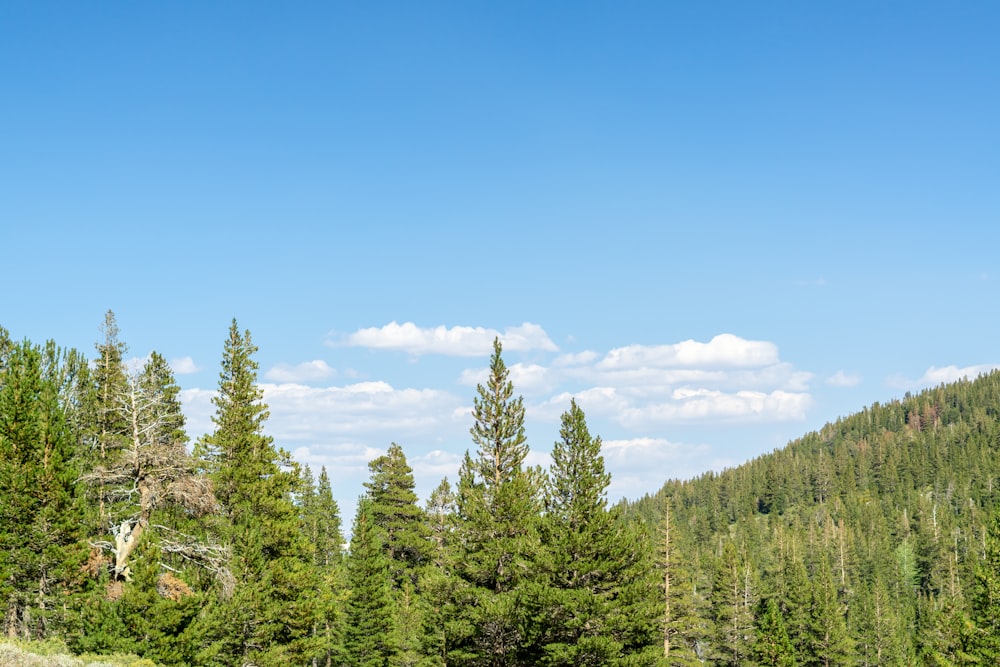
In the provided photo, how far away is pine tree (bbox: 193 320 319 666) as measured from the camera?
3841 cm

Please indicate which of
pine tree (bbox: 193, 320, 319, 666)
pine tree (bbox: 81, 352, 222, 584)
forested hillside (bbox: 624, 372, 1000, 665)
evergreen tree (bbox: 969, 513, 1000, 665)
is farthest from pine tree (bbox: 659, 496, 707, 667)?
pine tree (bbox: 81, 352, 222, 584)

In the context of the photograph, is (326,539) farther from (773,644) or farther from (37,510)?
(37,510)

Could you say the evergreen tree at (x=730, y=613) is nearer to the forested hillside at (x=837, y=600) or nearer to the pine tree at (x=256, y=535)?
the forested hillside at (x=837, y=600)

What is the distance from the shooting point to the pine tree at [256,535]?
38406mm

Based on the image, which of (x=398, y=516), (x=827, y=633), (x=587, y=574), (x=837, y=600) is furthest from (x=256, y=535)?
(x=837, y=600)

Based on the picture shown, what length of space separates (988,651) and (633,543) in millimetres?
32860

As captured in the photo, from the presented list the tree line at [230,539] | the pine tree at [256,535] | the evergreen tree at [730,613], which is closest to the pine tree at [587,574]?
the tree line at [230,539]

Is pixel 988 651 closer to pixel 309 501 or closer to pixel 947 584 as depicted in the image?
pixel 309 501

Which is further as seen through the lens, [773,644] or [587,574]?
[773,644]

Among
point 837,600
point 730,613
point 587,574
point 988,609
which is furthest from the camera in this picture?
point 837,600

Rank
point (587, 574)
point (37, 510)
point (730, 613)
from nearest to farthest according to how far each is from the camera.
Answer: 1. point (37, 510)
2. point (587, 574)
3. point (730, 613)

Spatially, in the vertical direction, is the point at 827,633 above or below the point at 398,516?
below

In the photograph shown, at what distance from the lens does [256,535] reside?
38.7 m

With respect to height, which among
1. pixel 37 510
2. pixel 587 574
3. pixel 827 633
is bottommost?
pixel 827 633
